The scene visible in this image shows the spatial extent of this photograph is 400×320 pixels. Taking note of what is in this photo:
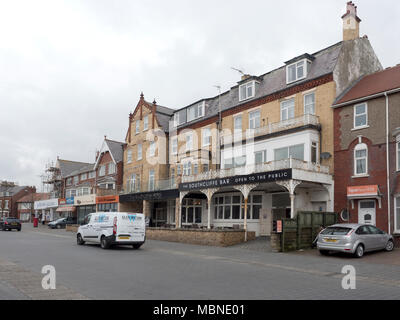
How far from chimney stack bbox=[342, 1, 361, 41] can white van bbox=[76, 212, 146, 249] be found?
17.8 metres

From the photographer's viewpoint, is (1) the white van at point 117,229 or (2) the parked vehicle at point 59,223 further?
(2) the parked vehicle at point 59,223

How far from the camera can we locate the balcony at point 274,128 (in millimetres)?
24297

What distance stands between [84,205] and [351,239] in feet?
130

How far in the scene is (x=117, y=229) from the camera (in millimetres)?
19484

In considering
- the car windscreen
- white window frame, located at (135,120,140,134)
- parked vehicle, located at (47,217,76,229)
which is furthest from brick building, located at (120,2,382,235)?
parked vehicle, located at (47,217,76,229)

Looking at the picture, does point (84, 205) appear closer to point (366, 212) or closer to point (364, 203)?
point (364, 203)

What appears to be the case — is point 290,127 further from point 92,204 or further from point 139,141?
point 92,204

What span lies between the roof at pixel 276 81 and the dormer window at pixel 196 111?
1.20 ft

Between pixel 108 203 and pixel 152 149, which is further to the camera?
pixel 108 203

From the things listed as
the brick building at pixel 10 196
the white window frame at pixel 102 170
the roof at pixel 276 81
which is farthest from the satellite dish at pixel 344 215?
the brick building at pixel 10 196

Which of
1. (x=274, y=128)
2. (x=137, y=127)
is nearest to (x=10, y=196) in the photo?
(x=137, y=127)

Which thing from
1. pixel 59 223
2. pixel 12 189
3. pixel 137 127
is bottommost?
pixel 59 223

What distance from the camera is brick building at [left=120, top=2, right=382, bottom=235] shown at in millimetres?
23828

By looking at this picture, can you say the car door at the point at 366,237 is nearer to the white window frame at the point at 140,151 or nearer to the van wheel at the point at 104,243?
the van wheel at the point at 104,243
